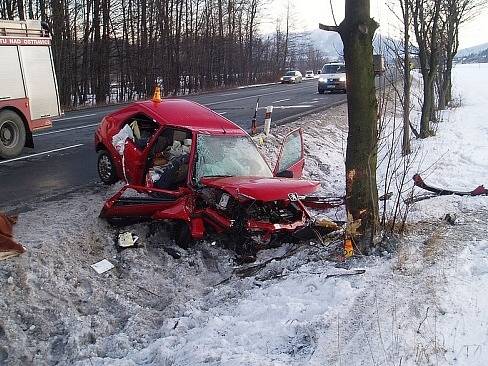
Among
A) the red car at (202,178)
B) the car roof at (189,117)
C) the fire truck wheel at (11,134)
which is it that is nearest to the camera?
the red car at (202,178)

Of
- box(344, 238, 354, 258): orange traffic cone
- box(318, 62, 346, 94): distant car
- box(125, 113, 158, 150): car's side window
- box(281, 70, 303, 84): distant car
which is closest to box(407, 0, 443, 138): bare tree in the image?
box(125, 113, 158, 150): car's side window

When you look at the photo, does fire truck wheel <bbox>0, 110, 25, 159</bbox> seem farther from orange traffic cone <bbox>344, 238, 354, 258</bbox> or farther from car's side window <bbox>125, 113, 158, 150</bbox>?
orange traffic cone <bbox>344, 238, 354, 258</bbox>

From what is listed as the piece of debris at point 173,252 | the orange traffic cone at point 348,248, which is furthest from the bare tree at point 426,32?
the piece of debris at point 173,252

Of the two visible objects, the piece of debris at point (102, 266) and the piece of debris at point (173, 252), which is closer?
the piece of debris at point (102, 266)

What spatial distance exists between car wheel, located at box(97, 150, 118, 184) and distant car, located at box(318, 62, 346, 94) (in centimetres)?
2496

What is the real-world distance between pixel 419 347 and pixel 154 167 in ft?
15.5

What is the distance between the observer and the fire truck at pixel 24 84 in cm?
1153

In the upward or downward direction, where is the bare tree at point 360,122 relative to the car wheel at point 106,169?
upward

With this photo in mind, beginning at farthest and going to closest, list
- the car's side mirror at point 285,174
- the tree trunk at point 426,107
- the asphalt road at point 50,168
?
the tree trunk at point 426,107 → the asphalt road at point 50,168 → the car's side mirror at point 285,174

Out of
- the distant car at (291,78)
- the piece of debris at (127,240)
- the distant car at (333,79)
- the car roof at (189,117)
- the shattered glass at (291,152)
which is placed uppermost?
the car roof at (189,117)

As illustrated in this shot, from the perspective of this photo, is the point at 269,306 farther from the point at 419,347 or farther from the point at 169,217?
the point at 169,217

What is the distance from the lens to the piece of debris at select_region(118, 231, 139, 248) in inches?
255

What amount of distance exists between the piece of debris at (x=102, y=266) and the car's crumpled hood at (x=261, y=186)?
4.78ft

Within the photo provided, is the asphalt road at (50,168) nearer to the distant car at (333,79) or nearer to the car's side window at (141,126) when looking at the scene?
the car's side window at (141,126)
